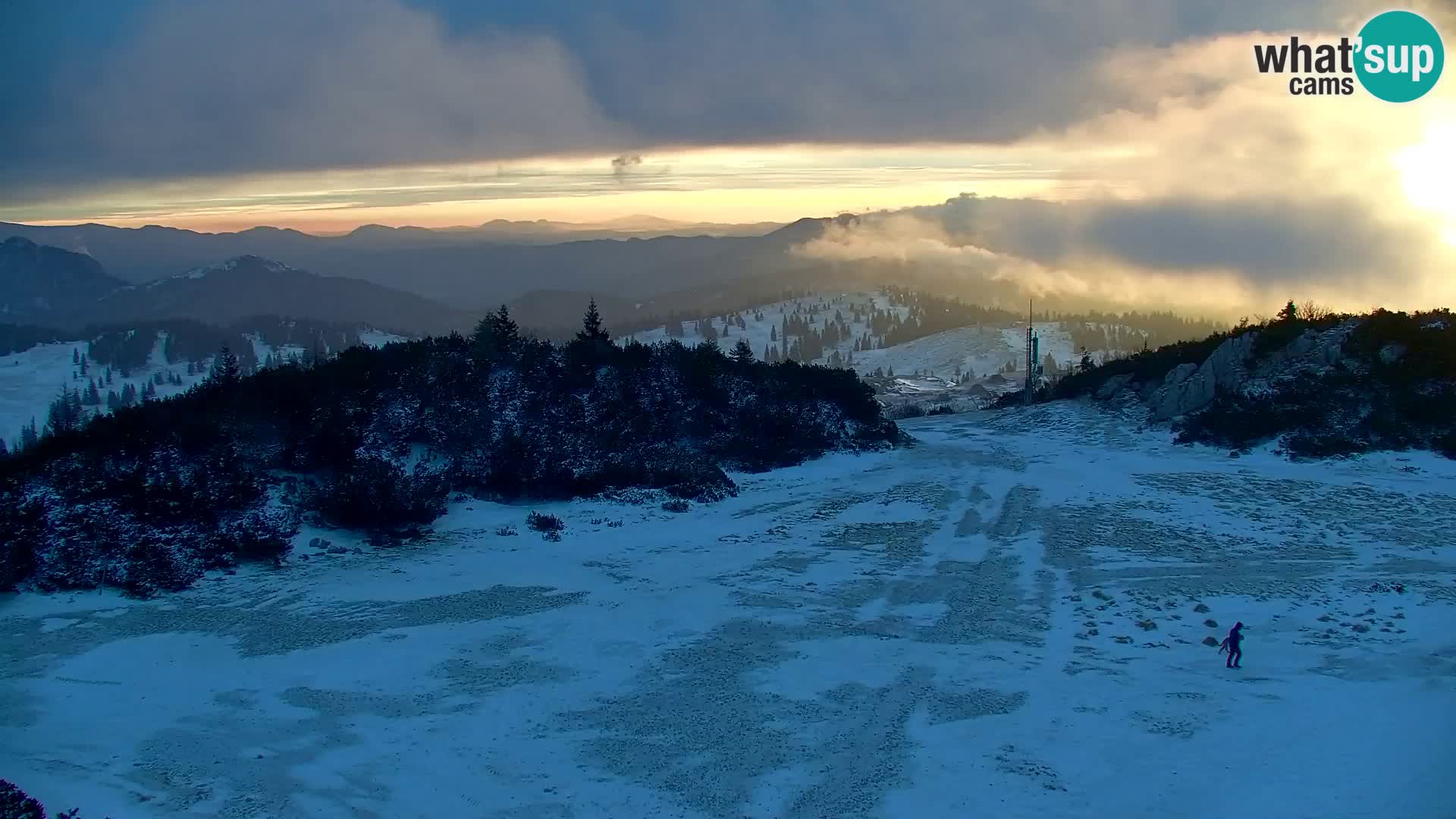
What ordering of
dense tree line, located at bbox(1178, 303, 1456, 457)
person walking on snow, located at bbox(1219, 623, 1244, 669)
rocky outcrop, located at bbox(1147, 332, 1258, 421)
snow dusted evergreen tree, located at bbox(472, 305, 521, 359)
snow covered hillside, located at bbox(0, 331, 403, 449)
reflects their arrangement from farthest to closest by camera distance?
snow covered hillside, located at bbox(0, 331, 403, 449)
rocky outcrop, located at bbox(1147, 332, 1258, 421)
snow dusted evergreen tree, located at bbox(472, 305, 521, 359)
dense tree line, located at bbox(1178, 303, 1456, 457)
person walking on snow, located at bbox(1219, 623, 1244, 669)

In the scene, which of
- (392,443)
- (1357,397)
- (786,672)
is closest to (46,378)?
(392,443)

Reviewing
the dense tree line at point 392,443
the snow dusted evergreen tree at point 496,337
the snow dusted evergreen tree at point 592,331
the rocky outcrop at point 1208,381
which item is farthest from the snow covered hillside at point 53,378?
the rocky outcrop at point 1208,381

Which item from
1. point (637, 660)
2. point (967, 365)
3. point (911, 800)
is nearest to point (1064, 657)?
point (911, 800)

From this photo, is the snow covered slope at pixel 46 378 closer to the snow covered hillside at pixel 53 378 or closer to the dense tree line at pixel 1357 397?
the snow covered hillside at pixel 53 378

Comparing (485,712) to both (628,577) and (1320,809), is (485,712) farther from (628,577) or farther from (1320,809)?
(1320,809)

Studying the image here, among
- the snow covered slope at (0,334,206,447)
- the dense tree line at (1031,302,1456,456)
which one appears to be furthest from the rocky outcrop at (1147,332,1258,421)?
the snow covered slope at (0,334,206,447)

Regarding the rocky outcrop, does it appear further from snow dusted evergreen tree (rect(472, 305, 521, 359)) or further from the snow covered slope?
the snow covered slope
